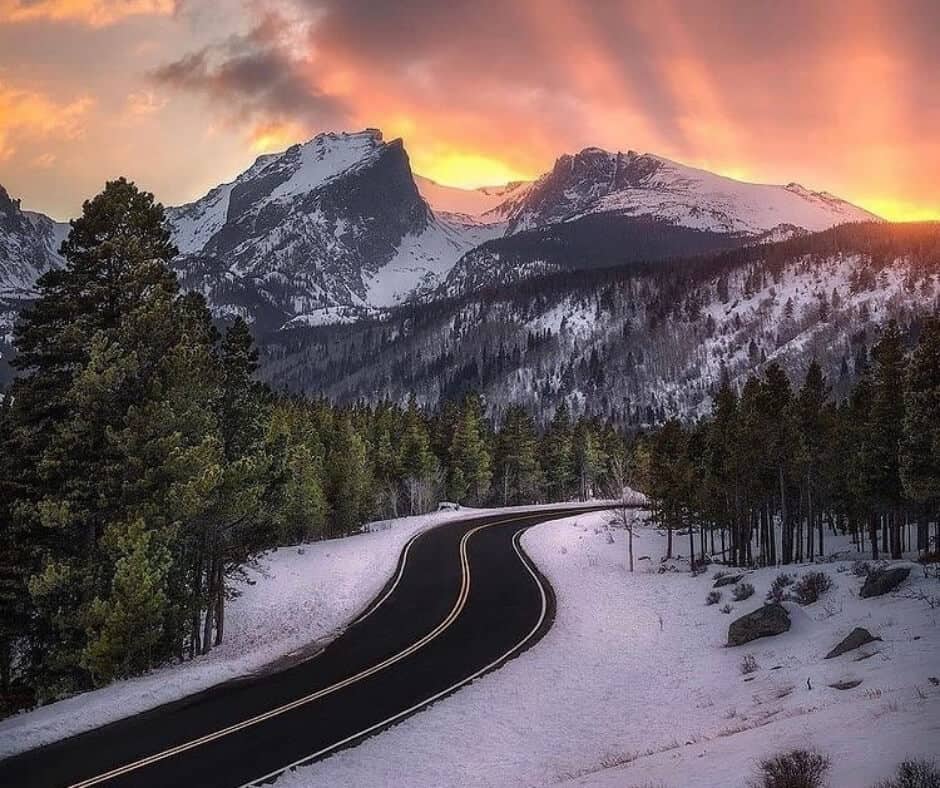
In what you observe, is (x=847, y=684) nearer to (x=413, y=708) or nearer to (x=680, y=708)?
(x=680, y=708)

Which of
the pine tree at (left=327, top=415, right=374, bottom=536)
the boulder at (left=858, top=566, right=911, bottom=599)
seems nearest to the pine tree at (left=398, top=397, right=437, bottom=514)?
the pine tree at (left=327, top=415, right=374, bottom=536)

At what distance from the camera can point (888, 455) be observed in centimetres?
3809

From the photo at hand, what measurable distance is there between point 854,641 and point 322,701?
14.3 m

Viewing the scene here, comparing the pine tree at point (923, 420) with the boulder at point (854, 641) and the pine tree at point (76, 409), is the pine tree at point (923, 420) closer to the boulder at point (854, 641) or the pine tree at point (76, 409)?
the boulder at point (854, 641)

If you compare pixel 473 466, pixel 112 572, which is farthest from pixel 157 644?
pixel 473 466

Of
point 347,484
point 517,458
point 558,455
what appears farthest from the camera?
point 558,455

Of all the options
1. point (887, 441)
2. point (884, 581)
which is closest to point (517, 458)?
point (887, 441)

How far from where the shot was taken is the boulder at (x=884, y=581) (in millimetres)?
20672

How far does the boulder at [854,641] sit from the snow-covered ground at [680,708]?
0.36 m

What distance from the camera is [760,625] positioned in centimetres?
2112

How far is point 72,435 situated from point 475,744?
48.2ft

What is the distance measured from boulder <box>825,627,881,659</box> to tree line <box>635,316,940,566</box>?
16.0m

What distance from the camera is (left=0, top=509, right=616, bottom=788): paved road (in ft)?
46.3

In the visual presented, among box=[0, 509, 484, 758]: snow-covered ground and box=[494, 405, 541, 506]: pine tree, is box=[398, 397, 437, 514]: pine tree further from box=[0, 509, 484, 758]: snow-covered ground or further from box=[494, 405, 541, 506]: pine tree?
box=[0, 509, 484, 758]: snow-covered ground
